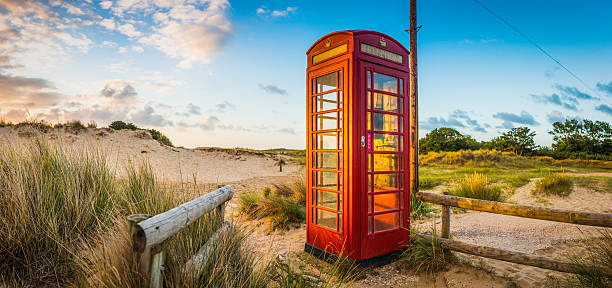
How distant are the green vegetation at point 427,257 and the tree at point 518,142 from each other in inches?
1111

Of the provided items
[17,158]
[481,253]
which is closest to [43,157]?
[17,158]

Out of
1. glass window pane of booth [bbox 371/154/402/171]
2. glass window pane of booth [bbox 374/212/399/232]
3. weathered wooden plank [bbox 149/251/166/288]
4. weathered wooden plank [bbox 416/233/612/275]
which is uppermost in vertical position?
glass window pane of booth [bbox 371/154/402/171]

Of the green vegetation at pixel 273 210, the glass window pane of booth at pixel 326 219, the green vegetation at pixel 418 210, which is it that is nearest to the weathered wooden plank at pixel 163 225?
the glass window pane of booth at pixel 326 219

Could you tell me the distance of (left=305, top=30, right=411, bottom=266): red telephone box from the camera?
439cm

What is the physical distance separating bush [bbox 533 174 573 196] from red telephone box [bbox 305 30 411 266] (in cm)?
758

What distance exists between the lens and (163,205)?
363 cm

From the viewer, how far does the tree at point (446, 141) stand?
31.3 m

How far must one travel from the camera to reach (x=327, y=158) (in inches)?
191

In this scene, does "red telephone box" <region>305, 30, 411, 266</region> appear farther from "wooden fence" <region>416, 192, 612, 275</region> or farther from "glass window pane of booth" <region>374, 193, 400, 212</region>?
"wooden fence" <region>416, 192, 612, 275</region>

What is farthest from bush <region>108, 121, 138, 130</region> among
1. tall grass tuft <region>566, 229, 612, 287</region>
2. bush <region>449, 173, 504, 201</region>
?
tall grass tuft <region>566, 229, 612, 287</region>

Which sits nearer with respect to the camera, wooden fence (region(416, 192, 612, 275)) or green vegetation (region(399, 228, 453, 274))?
wooden fence (region(416, 192, 612, 275))

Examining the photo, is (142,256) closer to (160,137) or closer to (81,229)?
(81,229)

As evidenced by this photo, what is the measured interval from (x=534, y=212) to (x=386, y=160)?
2.01 metres

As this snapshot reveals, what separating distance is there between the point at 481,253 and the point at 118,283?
4344mm
